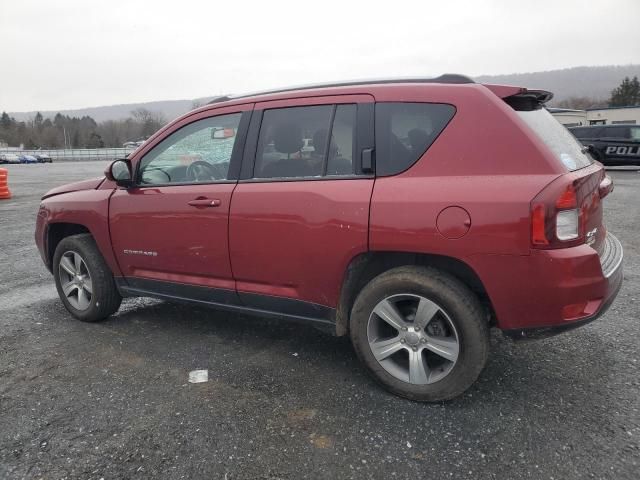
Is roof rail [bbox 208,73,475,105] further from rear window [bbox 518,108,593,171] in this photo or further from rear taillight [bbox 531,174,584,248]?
rear taillight [bbox 531,174,584,248]

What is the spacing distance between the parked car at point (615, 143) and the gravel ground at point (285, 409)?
57.4 feet

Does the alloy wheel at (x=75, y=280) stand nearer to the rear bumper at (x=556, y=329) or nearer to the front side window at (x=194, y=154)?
the front side window at (x=194, y=154)

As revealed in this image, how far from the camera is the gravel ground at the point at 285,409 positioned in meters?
2.32

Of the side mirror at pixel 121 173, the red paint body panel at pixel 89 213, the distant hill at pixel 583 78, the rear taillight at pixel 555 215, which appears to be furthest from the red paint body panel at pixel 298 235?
the distant hill at pixel 583 78

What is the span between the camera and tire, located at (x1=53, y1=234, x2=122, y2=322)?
4070mm

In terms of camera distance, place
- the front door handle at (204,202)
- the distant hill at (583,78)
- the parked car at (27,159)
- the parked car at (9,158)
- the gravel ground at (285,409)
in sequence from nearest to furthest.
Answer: the gravel ground at (285,409), the front door handle at (204,202), the parked car at (9,158), the parked car at (27,159), the distant hill at (583,78)

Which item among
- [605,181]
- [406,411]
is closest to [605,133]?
[605,181]

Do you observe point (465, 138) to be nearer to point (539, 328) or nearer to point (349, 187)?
point (349, 187)

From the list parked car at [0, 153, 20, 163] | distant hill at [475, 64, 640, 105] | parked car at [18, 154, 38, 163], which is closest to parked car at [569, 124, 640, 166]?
parked car at [18, 154, 38, 163]

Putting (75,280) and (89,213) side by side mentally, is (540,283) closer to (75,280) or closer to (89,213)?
(89,213)

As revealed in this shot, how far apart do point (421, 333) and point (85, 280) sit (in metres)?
2.93

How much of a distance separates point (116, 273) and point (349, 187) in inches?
88.8

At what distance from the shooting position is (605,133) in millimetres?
19094

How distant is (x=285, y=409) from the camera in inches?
109
